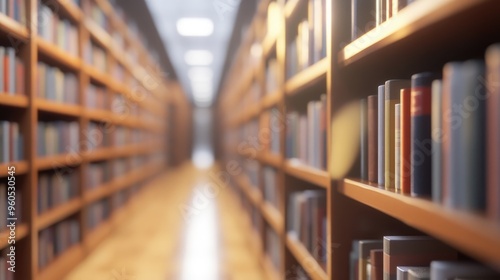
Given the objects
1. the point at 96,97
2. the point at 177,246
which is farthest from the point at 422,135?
the point at 96,97

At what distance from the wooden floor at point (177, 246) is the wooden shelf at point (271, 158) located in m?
0.75

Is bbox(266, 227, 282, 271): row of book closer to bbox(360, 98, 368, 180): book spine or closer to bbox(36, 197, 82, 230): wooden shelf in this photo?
bbox(36, 197, 82, 230): wooden shelf

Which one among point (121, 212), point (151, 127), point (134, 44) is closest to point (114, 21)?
point (134, 44)

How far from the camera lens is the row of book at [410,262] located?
854 mm

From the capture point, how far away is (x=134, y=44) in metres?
5.69

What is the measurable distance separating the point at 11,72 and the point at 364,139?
166 centimetres

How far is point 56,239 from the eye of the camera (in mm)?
2818

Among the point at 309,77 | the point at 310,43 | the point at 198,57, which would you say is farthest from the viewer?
the point at 198,57

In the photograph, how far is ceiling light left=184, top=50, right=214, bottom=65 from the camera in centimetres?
847

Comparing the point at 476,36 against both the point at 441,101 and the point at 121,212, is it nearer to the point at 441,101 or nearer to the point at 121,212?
the point at 441,101

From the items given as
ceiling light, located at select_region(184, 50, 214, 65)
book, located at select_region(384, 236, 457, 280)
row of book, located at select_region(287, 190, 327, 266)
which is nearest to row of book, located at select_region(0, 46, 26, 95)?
row of book, located at select_region(287, 190, 327, 266)

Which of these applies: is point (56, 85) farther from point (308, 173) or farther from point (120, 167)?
point (120, 167)

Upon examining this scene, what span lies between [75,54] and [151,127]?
462cm

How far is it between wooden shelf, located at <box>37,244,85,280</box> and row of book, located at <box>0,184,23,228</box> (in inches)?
18.1
